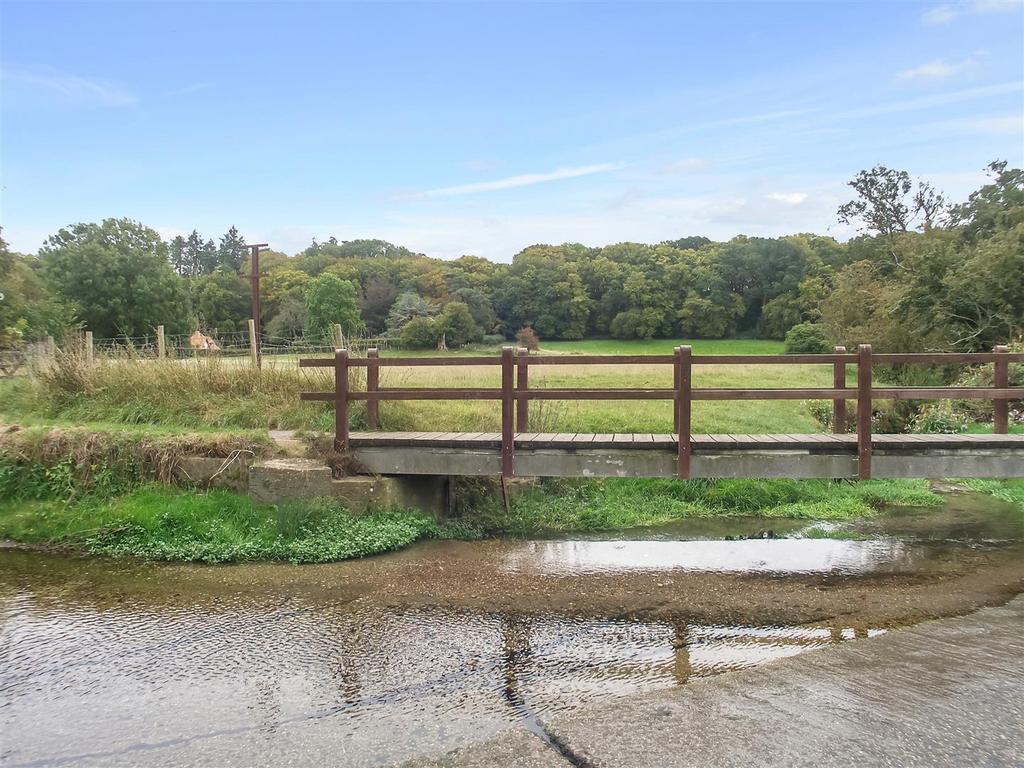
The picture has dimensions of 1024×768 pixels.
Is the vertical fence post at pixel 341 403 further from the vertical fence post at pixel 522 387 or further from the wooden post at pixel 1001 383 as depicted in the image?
the wooden post at pixel 1001 383

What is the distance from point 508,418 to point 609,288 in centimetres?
6351

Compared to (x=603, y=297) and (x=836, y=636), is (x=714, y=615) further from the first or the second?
(x=603, y=297)

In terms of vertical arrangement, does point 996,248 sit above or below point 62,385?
above

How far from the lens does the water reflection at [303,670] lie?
3809 millimetres

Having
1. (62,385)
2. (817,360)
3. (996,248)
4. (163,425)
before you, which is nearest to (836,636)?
(817,360)

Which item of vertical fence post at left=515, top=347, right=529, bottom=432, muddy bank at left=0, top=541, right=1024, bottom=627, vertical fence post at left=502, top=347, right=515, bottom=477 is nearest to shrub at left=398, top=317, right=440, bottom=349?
vertical fence post at left=515, top=347, right=529, bottom=432

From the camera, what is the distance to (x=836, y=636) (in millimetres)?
5246

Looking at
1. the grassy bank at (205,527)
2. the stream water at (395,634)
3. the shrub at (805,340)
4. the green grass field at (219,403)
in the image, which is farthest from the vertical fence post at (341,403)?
the shrub at (805,340)

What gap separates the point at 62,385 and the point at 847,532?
36.8 feet

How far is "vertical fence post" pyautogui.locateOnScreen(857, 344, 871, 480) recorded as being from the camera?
753cm

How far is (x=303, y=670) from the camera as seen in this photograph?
4652 mm

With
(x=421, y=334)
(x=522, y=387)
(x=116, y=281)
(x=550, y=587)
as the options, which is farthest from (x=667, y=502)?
(x=116, y=281)

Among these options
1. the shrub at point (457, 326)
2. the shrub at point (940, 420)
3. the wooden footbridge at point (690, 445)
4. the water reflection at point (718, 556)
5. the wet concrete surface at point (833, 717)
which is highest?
the shrub at point (457, 326)

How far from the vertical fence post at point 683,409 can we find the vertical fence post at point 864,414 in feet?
5.62
